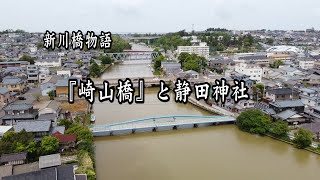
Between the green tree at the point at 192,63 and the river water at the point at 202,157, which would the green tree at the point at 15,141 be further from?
the green tree at the point at 192,63

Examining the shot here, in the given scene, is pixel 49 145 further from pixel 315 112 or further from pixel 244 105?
pixel 315 112

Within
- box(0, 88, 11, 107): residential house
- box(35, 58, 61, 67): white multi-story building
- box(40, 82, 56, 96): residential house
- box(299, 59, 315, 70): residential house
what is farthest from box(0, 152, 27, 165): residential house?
box(299, 59, 315, 70): residential house

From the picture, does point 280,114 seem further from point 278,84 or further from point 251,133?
point 278,84

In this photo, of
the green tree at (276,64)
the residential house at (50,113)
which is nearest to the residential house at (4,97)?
the residential house at (50,113)

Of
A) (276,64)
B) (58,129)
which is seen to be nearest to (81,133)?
(58,129)

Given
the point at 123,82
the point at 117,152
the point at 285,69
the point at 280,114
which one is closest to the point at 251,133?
the point at 280,114

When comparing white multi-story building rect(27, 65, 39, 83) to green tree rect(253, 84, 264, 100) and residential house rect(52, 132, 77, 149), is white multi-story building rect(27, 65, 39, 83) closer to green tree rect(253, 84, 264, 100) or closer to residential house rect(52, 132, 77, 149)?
residential house rect(52, 132, 77, 149)
